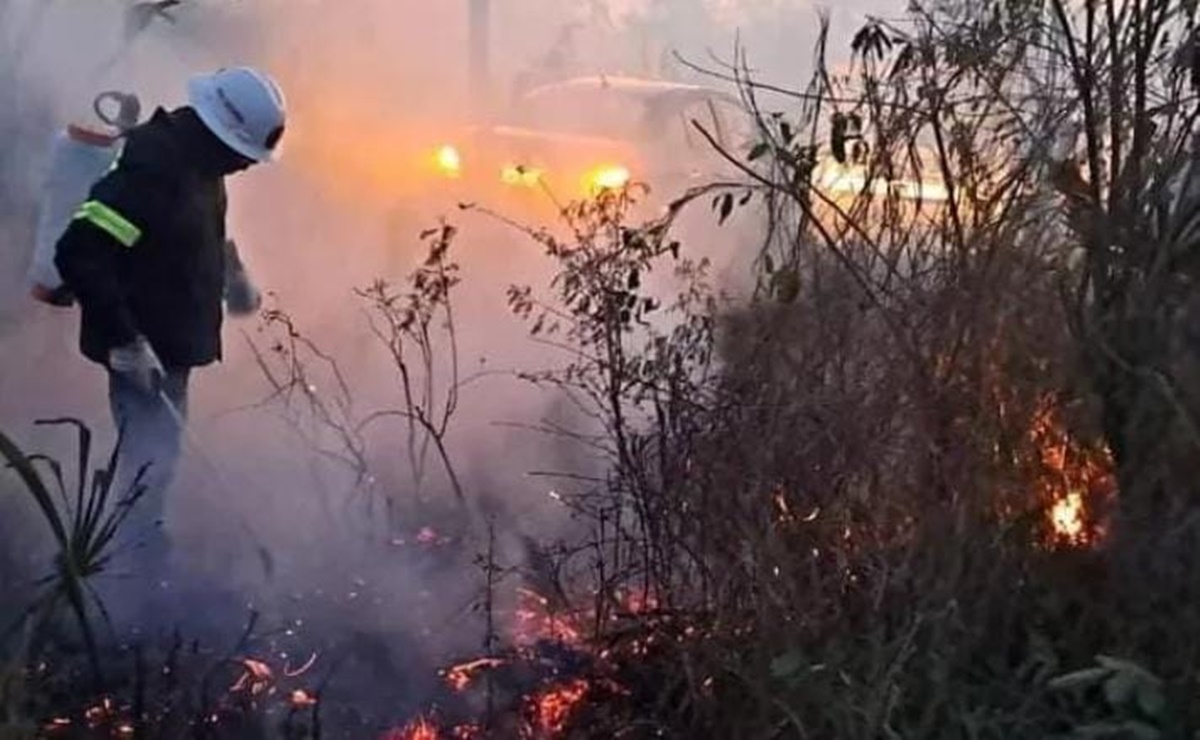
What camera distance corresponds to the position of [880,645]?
3.68 meters

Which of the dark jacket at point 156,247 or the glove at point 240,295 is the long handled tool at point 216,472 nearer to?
the dark jacket at point 156,247

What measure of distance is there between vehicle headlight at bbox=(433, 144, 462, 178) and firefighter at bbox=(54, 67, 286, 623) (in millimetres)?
5190

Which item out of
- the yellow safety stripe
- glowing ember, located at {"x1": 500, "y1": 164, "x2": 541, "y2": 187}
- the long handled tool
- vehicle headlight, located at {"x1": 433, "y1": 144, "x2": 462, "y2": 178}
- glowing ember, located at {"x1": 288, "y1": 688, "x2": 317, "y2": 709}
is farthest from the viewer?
vehicle headlight, located at {"x1": 433, "y1": 144, "x2": 462, "y2": 178}

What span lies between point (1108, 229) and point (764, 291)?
2.93 ft

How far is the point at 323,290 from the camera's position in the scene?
9250mm

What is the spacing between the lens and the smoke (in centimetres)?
596

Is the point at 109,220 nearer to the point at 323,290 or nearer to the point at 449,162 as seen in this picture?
the point at 323,290

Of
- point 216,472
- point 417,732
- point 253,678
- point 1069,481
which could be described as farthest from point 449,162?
point 1069,481

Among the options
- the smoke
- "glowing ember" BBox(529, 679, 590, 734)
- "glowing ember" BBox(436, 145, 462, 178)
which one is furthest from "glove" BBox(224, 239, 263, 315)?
"glowing ember" BBox(436, 145, 462, 178)

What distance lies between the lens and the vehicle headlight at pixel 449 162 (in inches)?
444

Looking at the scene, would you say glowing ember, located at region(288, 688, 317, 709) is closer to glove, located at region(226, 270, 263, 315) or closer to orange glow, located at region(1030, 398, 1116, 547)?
orange glow, located at region(1030, 398, 1116, 547)

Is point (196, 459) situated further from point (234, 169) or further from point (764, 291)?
point (764, 291)

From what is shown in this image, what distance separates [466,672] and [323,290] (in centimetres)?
463

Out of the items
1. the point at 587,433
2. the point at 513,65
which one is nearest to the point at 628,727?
the point at 587,433
